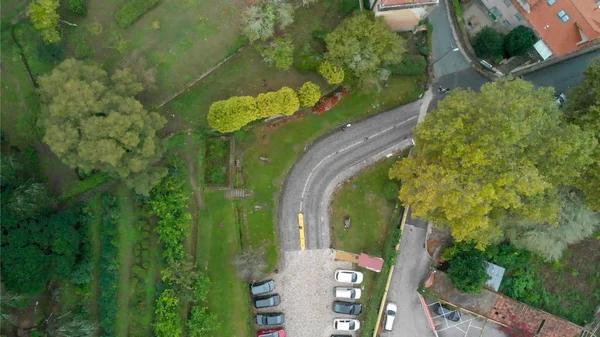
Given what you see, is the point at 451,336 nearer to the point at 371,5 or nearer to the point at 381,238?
the point at 381,238

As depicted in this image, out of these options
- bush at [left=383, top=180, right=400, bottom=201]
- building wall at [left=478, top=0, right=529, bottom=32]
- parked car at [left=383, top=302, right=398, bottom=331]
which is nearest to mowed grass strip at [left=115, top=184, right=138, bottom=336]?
bush at [left=383, top=180, right=400, bottom=201]

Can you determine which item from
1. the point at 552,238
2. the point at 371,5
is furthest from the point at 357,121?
the point at 552,238

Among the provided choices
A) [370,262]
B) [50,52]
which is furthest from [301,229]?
[50,52]

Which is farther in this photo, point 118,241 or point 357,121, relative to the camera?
point 357,121

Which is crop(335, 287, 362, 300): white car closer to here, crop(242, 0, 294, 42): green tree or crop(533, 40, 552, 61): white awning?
crop(242, 0, 294, 42): green tree

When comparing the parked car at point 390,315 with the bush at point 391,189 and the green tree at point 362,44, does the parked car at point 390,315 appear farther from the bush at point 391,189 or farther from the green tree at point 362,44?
the green tree at point 362,44

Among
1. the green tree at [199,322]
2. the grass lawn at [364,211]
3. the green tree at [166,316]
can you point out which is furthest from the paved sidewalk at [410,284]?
the green tree at [166,316]

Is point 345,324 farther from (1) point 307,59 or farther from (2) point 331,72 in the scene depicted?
(1) point 307,59
